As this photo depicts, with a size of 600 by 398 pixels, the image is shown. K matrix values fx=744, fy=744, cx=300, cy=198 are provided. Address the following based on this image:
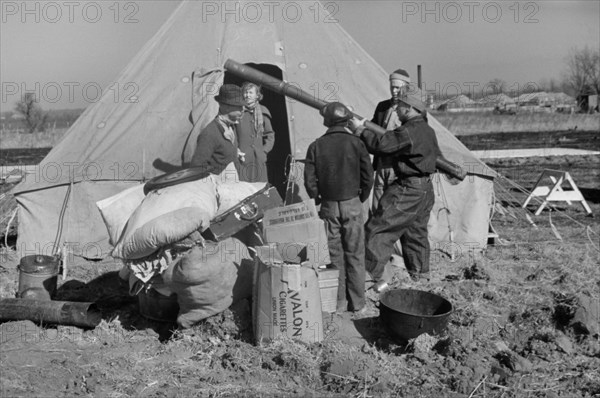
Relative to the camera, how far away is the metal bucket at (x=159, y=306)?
5609mm

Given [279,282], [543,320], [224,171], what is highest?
[224,171]

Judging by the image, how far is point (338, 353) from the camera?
493 centimetres

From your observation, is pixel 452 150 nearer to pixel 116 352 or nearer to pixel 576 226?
pixel 576 226

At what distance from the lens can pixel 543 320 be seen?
573 centimetres

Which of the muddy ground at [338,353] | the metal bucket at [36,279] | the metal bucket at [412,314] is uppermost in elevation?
the metal bucket at [36,279]

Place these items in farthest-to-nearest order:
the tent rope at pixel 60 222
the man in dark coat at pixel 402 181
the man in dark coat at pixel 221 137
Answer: the tent rope at pixel 60 222, the man in dark coat at pixel 402 181, the man in dark coat at pixel 221 137

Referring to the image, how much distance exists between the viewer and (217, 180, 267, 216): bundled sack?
555 centimetres

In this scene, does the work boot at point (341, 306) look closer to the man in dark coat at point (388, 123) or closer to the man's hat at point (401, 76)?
the man in dark coat at point (388, 123)

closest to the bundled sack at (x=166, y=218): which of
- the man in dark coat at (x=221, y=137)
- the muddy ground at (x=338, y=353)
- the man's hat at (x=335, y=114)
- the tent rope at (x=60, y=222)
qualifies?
the muddy ground at (x=338, y=353)

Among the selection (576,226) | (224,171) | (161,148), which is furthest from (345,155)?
(576,226)

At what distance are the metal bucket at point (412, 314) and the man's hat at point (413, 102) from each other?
5.93 feet

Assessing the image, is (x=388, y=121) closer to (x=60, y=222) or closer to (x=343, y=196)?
(x=343, y=196)

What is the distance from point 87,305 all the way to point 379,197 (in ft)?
9.63

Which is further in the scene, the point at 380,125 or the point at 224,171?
the point at 380,125
